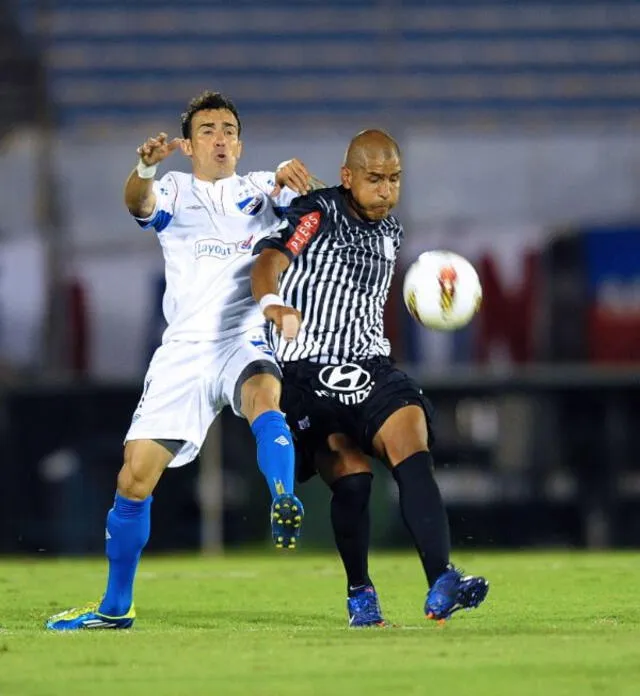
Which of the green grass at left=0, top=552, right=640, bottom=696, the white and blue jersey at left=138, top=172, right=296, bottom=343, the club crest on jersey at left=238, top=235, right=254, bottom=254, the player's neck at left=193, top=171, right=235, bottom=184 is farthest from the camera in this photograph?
the player's neck at left=193, top=171, right=235, bottom=184

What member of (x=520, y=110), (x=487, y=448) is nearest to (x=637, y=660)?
(x=487, y=448)

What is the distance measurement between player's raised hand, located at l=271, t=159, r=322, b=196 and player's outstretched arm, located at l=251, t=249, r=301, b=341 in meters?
0.42

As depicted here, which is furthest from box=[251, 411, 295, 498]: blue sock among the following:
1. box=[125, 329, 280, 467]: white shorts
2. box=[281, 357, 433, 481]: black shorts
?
box=[125, 329, 280, 467]: white shorts

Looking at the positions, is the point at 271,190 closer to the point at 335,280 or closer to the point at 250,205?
the point at 250,205

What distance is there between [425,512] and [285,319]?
744 mm

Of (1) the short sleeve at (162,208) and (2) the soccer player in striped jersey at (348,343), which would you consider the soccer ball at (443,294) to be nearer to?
(2) the soccer player in striped jersey at (348,343)

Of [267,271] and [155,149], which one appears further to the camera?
[155,149]

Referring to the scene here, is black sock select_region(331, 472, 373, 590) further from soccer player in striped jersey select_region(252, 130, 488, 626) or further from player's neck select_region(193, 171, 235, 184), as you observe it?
player's neck select_region(193, 171, 235, 184)

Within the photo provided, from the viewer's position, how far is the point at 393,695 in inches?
148

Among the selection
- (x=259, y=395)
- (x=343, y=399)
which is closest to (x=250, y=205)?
(x=259, y=395)

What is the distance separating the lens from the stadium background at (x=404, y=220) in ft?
45.3

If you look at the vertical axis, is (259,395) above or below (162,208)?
below

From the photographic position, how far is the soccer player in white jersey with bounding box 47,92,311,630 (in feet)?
18.8

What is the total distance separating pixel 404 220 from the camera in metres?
15.9
